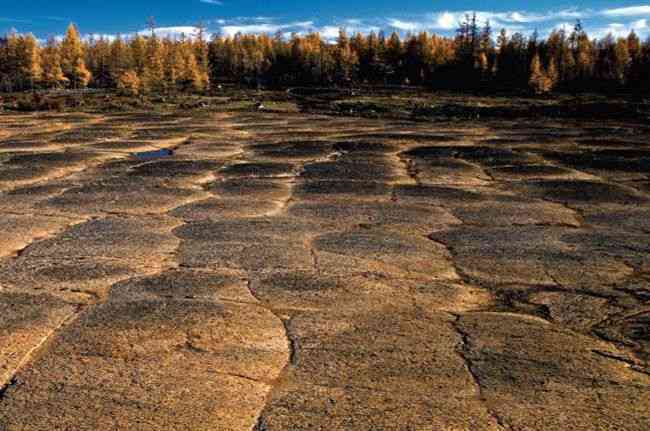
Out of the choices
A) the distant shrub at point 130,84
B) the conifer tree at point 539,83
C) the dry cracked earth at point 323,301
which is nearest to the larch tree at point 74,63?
the distant shrub at point 130,84

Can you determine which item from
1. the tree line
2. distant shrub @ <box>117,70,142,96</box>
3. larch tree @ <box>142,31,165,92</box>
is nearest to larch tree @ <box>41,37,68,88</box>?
the tree line

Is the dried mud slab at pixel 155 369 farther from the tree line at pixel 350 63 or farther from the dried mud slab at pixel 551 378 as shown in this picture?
the tree line at pixel 350 63

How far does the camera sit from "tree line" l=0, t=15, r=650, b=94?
10138 centimetres

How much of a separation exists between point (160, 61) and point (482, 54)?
53.2 m

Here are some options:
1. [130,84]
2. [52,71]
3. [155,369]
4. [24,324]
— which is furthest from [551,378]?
[52,71]

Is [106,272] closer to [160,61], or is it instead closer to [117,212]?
[117,212]

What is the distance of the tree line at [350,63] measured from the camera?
101 m

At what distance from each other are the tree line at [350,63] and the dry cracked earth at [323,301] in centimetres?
8066

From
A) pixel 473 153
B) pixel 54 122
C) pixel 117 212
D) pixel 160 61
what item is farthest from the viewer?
pixel 160 61

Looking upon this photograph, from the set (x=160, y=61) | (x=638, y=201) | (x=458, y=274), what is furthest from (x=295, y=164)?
(x=160, y=61)

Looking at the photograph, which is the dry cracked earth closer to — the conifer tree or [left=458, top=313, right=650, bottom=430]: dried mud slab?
[left=458, top=313, right=650, bottom=430]: dried mud slab

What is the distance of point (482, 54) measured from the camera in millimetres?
113312

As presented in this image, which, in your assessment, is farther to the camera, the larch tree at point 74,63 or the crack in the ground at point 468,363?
the larch tree at point 74,63

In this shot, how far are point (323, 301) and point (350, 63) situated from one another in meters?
114
